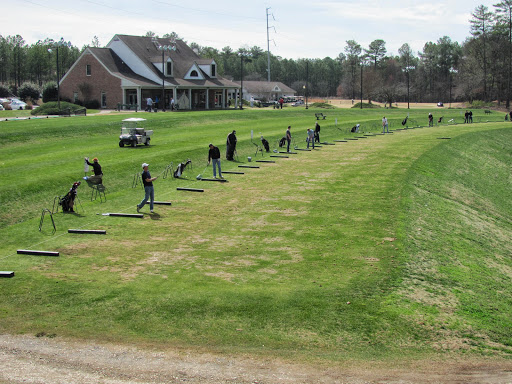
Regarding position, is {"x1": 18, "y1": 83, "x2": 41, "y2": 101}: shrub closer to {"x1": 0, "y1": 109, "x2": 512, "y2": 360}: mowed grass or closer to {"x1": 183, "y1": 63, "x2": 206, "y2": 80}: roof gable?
{"x1": 183, "y1": 63, "x2": 206, "y2": 80}: roof gable

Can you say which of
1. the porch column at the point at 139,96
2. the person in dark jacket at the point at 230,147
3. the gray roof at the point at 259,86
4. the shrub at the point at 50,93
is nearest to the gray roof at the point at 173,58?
the porch column at the point at 139,96

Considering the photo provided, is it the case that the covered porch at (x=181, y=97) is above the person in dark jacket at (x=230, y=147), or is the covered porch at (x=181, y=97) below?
above

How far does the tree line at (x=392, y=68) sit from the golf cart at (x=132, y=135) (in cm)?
4435

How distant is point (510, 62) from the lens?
369 feet

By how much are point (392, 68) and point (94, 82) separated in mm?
→ 121070

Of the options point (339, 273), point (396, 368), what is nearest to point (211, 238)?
point (339, 273)

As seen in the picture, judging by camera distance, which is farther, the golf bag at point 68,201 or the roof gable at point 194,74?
the roof gable at point 194,74

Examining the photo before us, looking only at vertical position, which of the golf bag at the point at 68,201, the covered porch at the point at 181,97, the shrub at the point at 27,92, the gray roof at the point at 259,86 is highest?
the gray roof at the point at 259,86

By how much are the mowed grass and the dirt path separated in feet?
1.74

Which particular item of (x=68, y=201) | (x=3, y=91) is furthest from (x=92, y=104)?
(x=68, y=201)

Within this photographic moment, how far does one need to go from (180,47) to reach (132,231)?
7166cm

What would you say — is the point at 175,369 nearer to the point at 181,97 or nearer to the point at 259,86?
the point at 181,97

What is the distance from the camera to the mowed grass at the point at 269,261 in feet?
41.7

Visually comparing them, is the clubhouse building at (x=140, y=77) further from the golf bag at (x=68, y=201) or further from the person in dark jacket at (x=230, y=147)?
the golf bag at (x=68, y=201)
